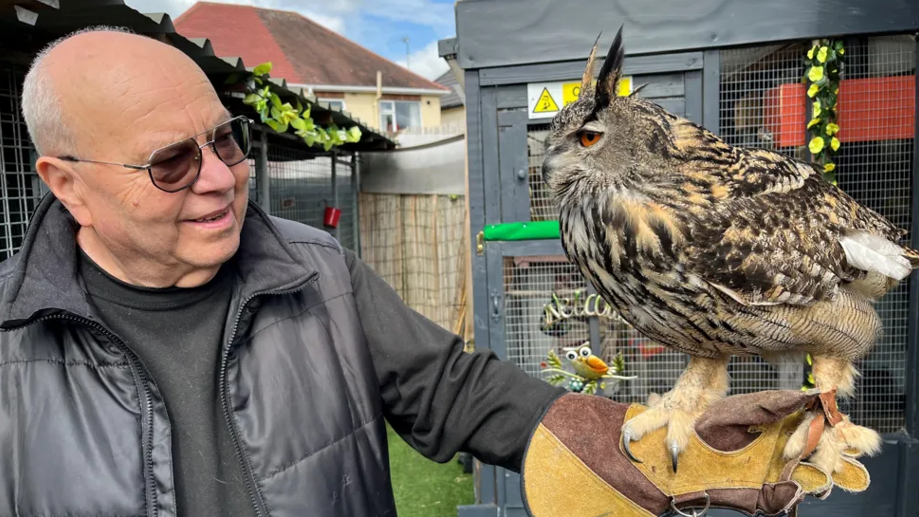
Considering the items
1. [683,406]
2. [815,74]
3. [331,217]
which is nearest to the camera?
[683,406]

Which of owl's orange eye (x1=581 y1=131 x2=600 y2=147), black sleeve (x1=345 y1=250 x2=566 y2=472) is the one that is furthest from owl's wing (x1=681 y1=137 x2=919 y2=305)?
black sleeve (x1=345 y1=250 x2=566 y2=472)

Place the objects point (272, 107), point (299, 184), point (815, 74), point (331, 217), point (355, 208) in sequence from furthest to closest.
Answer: point (355, 208) → point (331, 217) → point (299, 184) → point (272, 107) → point (815, 74)

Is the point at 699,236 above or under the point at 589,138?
under

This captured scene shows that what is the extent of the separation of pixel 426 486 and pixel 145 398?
12.4 ft

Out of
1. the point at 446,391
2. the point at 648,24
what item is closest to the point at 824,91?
the point at 648,24

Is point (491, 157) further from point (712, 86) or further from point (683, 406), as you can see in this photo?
point (683, 406)

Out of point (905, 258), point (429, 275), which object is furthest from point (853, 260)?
point (429, 275)

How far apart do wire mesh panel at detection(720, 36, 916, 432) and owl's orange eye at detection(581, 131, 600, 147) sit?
1.99 metres

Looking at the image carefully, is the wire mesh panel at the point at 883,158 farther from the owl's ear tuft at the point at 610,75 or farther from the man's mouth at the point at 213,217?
the man's mouth at the point at 213,217

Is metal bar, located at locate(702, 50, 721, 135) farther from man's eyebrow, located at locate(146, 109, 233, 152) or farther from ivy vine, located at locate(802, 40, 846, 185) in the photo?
man's eyebrow, located at locate(146, 109, 233, 152)

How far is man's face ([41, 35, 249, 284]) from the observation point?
142 centimetres

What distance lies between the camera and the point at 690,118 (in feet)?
11.4

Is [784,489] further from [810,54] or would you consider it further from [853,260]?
[810,54]

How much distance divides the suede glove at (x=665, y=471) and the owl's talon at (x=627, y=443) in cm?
1
